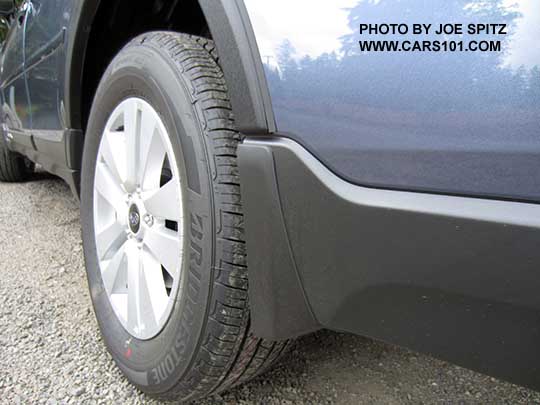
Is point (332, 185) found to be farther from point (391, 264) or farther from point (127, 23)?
point (127, 23)

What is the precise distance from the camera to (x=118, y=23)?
157cm

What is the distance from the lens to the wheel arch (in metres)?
0.84

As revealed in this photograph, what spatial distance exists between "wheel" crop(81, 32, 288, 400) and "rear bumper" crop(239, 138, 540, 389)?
0.23 ft

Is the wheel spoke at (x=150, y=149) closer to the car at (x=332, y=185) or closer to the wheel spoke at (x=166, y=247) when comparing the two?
the car at (x=332, y=185)

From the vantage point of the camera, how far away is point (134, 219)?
4.13ft

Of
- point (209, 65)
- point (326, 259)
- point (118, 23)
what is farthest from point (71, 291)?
point (326, 259)

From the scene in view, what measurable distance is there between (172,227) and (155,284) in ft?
0.49

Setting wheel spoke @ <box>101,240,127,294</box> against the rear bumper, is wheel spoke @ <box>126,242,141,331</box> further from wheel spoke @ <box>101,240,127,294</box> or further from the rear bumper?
the rear bumper

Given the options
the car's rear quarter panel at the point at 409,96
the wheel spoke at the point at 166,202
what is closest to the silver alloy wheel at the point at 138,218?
the wheel spoke at the point at 166,202

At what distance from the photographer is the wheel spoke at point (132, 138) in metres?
1.19

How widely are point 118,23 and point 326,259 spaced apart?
121 cm

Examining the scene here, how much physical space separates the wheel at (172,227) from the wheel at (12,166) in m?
2.95

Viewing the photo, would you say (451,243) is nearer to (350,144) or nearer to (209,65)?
(350,144)

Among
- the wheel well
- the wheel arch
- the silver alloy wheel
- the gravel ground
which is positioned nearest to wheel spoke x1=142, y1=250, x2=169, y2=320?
the silver alloy wheel
